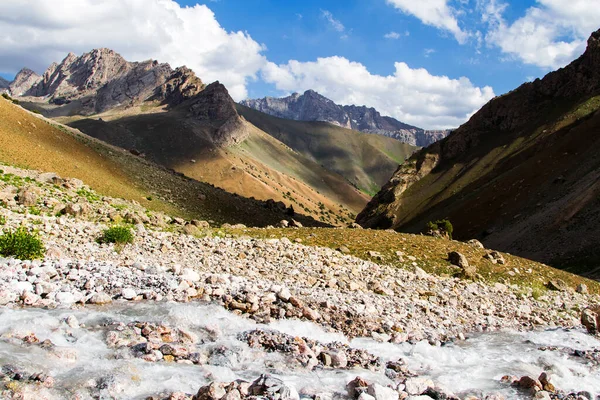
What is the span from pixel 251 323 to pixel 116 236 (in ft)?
29.2

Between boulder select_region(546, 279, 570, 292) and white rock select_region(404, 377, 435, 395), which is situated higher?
boulder select_region(546, 279, 570, 292)

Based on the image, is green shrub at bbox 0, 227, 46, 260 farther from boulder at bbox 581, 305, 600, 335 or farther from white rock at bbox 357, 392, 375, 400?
boulder at bbox 581, 305, 600, 335

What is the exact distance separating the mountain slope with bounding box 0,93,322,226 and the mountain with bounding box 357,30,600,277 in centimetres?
3574

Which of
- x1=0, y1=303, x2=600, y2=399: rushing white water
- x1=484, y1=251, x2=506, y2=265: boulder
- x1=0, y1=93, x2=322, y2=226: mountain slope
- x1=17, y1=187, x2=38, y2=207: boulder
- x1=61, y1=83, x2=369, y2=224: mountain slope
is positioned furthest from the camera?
x1=61, y1=83, x2=369, y2=224: mountain slope

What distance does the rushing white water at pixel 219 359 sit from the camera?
9312mm

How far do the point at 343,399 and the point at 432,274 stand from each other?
43.5 feet

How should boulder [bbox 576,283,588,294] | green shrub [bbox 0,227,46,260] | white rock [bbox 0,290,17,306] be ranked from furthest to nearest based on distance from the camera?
boulder [bbox 576,283,588,294], green shrub [bbox 0,227,46,260], white rock [bbox 0,290,17,306]

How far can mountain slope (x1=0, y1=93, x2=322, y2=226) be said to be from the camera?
44156mm

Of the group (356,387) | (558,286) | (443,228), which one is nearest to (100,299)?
(356,387)

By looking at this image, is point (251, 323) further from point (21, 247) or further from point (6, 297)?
point (21, 247)

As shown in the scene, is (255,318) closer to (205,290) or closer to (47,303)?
(205,290)

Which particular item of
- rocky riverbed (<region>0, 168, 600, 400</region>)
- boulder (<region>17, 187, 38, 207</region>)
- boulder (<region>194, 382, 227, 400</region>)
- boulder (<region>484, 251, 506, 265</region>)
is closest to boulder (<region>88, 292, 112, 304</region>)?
rocky riverbed (<region>0, 168, 600, 400</region>)

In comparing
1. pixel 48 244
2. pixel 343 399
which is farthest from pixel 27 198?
pixel 343 399

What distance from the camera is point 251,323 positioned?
13219mm
